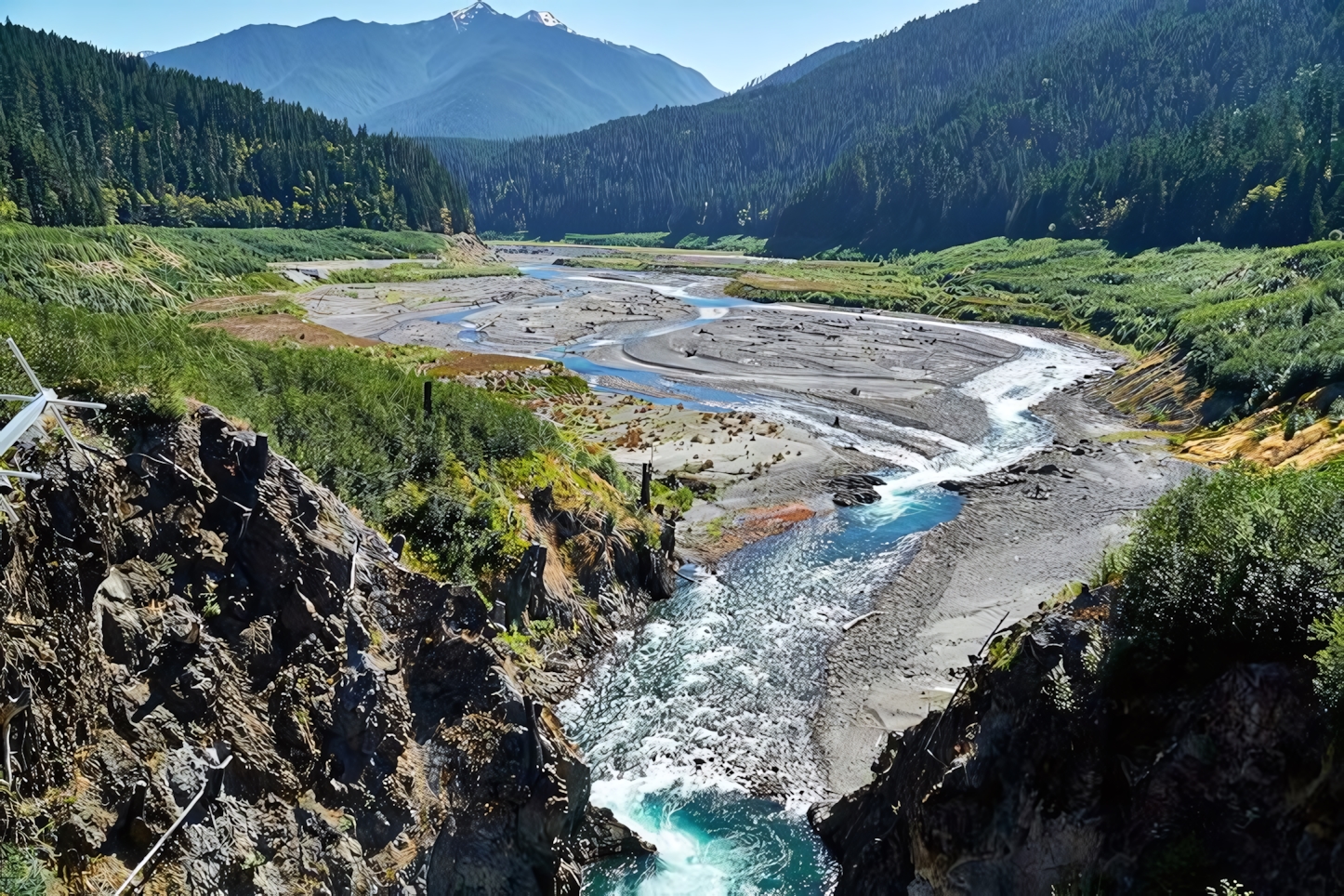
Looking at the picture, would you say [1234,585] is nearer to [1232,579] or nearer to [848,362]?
[1232,579]

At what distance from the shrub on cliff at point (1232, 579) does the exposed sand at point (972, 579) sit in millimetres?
7594

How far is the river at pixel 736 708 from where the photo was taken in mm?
19828

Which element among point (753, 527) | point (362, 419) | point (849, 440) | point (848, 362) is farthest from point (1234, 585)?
point (848, 362)

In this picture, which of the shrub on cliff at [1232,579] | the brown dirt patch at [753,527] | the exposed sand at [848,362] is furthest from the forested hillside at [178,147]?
the shrub on cliff at [1232,579]

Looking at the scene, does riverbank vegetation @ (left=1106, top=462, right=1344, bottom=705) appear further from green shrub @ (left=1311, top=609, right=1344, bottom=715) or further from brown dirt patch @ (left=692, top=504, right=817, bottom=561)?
brown dirt patch @ (left=692, top=504, right=817, bottom=561)

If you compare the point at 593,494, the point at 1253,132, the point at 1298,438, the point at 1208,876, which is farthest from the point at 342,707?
the point at 1253,132

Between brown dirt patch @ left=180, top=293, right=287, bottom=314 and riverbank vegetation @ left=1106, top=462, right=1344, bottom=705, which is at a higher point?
brown dirt patch @ left=180, top=293, right=287, bottom=314

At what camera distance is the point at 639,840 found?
19.9 meters

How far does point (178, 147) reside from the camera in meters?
165

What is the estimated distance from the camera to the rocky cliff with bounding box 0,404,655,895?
1148 cm

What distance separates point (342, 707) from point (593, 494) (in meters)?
18.0

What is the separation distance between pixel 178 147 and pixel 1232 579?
201 meters

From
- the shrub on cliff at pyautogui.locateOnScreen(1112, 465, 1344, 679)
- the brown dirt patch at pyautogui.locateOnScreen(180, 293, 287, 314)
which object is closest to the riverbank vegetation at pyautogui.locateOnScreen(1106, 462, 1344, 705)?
the shrub on cliff at pyautogui.locateOnScreen(1112, 465, 1344, 679)

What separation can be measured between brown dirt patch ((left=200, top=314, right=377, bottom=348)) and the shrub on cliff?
63.7m
